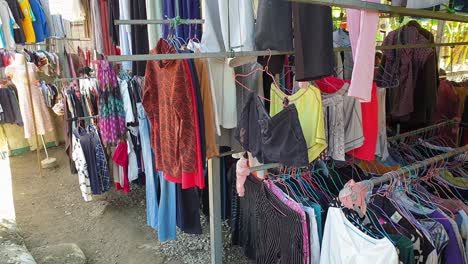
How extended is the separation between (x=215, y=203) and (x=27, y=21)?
14.1ft

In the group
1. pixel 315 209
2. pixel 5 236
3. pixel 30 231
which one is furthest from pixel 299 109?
pixel 30 231

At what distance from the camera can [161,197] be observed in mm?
2682

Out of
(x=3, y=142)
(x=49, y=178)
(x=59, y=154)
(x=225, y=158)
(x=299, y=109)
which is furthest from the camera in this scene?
(x=59, y=154)

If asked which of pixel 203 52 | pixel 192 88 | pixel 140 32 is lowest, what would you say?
pixel 192 88

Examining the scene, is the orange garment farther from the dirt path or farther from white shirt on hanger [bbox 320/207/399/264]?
the dirt path

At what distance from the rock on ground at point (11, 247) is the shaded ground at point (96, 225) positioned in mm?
300

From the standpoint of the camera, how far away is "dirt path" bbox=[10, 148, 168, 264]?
3.09 m

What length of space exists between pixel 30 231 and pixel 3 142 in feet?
8.92

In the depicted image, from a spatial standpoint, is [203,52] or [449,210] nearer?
[449,210]

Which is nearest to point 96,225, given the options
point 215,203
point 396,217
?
point 215,203

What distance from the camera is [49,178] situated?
4.81 meters

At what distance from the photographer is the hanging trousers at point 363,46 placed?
115 centimetres

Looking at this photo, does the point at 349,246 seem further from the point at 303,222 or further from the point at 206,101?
the point at 206,101

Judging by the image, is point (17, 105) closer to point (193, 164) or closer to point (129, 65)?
point (129, 65)
